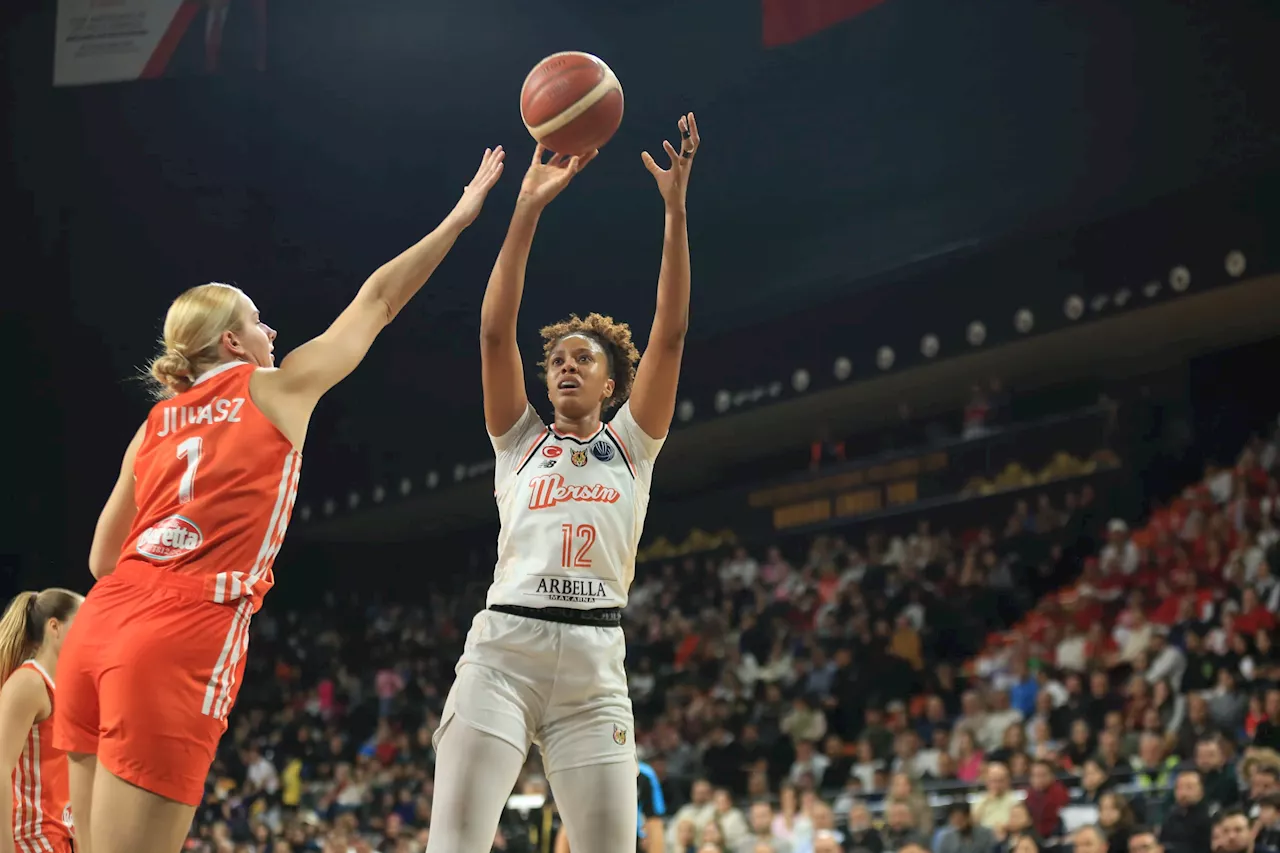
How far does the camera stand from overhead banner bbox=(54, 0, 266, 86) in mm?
14914

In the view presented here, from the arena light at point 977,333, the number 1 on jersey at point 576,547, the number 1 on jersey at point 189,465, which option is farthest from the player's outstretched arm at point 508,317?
the arena light at point 977,333

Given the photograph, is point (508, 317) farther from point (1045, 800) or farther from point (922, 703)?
point (922, 703)

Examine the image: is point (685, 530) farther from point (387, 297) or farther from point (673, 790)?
point (387, 297)

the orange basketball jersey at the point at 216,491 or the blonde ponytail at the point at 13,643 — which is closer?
the orange basketball jersey at the point at 216,491

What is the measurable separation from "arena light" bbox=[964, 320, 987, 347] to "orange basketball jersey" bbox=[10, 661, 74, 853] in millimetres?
11108

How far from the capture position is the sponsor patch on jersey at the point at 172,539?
2.75 m

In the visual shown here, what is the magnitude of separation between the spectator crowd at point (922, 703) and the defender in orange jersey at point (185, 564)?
6011 millimetres

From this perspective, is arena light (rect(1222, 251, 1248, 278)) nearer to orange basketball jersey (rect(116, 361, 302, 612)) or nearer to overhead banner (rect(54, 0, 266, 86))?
overhead banner (rect(54, 0, 266, 86))

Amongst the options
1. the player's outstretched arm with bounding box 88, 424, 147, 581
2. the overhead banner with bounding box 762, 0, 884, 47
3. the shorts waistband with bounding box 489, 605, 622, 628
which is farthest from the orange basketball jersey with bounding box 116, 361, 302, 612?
the overhead banner with bounding box 762, 0, 884, 47

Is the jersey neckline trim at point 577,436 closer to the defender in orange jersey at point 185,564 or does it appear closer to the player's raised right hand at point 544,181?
the player's raised right hand at point 544,181

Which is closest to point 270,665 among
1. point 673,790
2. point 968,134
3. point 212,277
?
point 212,277

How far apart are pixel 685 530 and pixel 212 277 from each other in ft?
22.7

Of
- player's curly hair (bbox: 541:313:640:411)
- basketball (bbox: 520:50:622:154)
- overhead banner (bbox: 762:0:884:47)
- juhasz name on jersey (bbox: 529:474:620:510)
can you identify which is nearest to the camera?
juhasz name on jersey (bbox: 529:474:620:510)

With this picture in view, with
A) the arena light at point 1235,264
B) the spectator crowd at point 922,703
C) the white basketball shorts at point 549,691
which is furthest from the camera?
the arena light at point 1235,264
